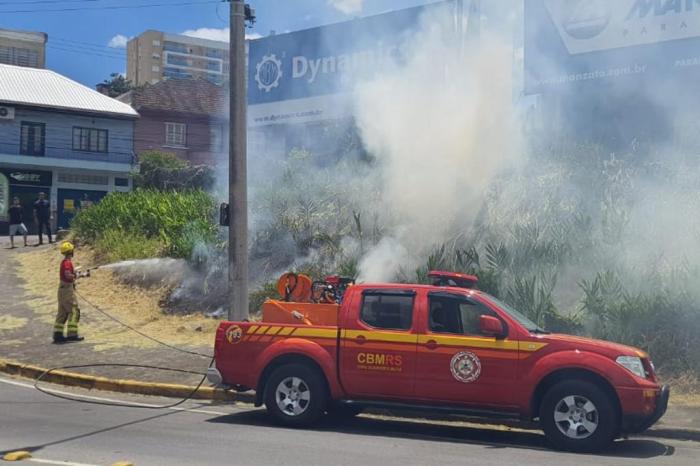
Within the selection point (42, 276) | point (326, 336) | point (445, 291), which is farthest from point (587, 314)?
point (42, 276)

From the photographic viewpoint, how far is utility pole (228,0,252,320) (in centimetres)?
1148

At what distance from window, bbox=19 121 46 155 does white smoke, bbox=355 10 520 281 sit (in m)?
26.3

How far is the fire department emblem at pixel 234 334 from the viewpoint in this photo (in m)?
9.08

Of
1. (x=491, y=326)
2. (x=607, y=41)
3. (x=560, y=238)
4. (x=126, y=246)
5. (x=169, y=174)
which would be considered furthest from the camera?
(x=169, y=174)

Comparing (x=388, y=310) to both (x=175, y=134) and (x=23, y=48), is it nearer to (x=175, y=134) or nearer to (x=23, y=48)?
(x=175, y=134)

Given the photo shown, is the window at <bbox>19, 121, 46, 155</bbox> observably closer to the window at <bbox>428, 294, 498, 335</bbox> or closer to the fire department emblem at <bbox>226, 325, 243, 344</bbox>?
the fire department emblem at <bbox>226, 325, 243, 344</bbox>

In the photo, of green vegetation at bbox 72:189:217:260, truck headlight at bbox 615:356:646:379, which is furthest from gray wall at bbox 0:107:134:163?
truck headlight at bbox 615:356:646:379

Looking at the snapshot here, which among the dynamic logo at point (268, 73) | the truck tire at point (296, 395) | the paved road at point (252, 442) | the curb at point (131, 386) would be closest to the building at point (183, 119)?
the dynamic logo at point (268, 73)

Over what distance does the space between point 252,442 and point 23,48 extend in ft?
198

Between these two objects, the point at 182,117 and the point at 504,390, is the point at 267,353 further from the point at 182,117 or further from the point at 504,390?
the point at 182,117

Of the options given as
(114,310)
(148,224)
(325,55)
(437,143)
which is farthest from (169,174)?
(437,143)

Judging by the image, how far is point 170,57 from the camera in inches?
4205

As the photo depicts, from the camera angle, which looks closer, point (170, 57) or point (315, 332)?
point (315, 332)

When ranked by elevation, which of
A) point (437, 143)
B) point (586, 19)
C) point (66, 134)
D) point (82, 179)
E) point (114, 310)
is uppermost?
point (66, 134)
